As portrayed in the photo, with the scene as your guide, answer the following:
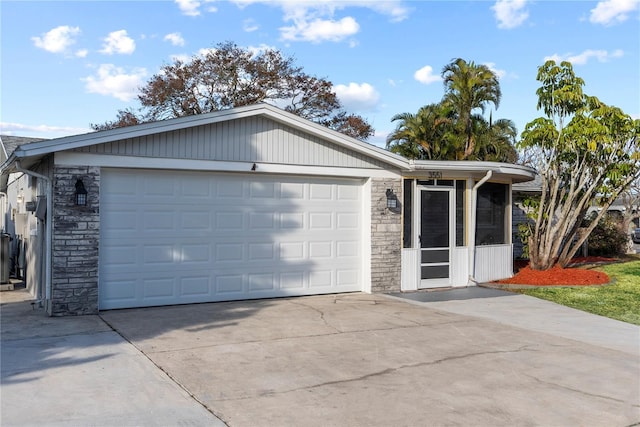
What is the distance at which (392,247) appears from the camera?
11.1 metres

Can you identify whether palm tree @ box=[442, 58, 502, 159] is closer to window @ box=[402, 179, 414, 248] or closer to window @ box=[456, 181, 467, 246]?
window @ box=[456, 181, 467, 246]

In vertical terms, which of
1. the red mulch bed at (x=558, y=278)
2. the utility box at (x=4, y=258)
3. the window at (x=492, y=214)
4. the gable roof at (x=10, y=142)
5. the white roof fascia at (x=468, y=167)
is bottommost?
the red mulch bed at (x=558, y=278)

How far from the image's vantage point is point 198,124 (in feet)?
30.0

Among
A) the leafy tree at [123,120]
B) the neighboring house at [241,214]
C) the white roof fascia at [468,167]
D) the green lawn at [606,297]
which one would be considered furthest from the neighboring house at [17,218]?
the leafy tree at [123,120]

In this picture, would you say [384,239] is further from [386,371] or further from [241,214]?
[386,371]

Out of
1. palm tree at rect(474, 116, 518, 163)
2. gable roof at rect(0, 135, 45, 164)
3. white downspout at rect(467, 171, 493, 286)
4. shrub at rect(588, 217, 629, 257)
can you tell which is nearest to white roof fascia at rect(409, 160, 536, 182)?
white downspout at rect(467, 171, 493, 286)

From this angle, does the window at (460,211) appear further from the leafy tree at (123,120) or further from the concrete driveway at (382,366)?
the leafy tree at (123,120)

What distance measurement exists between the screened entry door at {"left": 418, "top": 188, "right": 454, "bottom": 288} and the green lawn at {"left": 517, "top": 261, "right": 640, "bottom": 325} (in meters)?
1.72

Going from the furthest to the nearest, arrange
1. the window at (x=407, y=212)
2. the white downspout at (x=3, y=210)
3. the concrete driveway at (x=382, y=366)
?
the white downspout at (x=3, y=210), the window at (x=407, y=212), the concrete driveway at (x=382, y=366)

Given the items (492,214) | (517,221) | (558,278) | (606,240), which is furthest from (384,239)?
(606,240)

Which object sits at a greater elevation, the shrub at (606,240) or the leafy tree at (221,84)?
the leafy tree at (221,84)

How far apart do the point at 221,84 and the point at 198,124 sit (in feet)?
65.7

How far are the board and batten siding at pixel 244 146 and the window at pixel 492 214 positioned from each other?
2886 mm

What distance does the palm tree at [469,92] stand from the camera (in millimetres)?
24031
